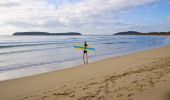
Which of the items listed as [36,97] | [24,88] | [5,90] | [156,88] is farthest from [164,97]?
[5,90]

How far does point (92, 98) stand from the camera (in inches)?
207

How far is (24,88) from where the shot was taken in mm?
7078

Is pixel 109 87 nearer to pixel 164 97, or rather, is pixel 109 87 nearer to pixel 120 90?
pixel 120 90

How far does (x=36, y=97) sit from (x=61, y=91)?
78cm

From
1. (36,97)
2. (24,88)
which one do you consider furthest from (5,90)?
(36,97)

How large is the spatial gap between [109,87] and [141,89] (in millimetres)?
959

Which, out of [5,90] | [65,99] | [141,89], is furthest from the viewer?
[5,90]

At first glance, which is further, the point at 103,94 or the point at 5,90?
the point at 5,90

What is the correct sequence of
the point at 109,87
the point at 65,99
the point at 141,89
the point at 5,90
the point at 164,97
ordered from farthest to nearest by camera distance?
the point at 5,90 → the point at 109,87 → the point at 141,89 → the point at 65,99 → the point at 164,97

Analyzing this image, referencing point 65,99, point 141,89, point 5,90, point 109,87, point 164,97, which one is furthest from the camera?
point 5,90

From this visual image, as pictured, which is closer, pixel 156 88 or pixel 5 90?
pixel 156 88

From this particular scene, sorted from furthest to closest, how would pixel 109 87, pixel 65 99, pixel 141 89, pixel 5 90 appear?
pixel 5 90
pixel 109 87
pixel 141 89
pixel 65 99

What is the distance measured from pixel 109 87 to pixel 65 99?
150 centimetres

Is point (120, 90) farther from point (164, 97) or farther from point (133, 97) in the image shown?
point (164, 97)
